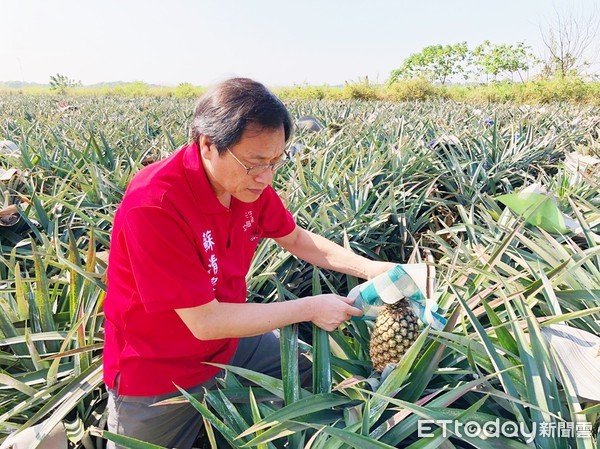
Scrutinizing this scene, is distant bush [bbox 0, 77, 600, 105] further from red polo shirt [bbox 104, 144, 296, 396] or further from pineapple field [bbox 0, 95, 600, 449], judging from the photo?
red polo shirt [bbox 104, 144, 296, 396]

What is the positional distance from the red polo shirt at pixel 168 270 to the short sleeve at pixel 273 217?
0.14 ft

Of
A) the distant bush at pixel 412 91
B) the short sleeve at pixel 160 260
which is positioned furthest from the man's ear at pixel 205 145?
the distant bush at pixel 412 91

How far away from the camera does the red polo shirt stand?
85 centimetres

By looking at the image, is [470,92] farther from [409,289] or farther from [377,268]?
[409,289]

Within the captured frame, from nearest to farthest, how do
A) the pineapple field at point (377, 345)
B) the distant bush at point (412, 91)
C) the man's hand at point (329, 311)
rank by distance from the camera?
the pineapple field at point (377, 345)
the man's hand at point (329, 311)
the distant bush at point (412, 91)

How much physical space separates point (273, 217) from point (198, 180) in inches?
14.2

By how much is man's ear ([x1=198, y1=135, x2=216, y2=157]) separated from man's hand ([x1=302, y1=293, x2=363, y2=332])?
1.31 feet

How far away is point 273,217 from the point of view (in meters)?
1.24

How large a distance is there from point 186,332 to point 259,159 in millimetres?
446

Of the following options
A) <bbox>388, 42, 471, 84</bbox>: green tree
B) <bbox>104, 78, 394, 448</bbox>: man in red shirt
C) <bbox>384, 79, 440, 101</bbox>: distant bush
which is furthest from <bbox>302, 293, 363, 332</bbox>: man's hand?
<bbox>388, 42, 471, 84</bbox>: green tree

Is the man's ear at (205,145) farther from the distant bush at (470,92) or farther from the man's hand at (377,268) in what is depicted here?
the distant bush at (470,92)

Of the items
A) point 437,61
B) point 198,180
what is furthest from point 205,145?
point 437,61

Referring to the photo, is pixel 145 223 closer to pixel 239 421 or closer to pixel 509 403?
pixel 239 421

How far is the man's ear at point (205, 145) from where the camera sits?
879 mm
